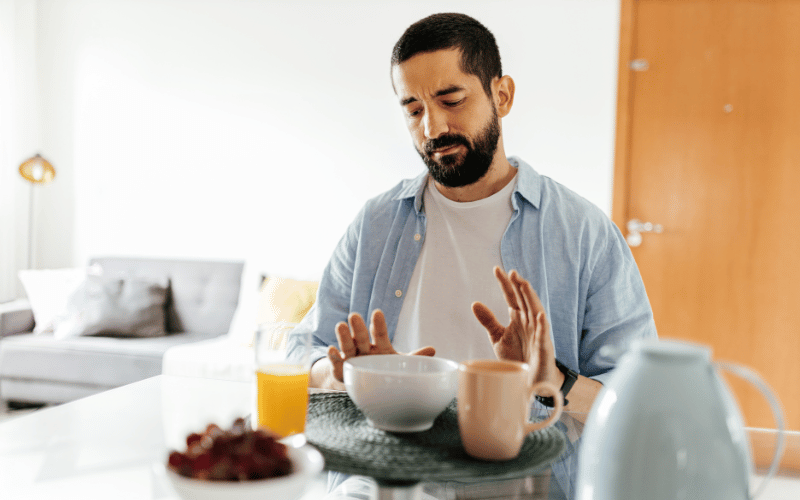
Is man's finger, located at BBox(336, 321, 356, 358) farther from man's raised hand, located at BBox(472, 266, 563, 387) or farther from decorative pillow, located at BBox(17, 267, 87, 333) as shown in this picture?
decorative pillow, located at BBox(17, 267, 87, 333)

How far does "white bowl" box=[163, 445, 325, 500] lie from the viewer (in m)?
0.46

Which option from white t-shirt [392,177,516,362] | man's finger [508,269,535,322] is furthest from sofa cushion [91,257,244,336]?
man's finger [508,269,535,322]

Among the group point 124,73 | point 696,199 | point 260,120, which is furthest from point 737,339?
point 124,73

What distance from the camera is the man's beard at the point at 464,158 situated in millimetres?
1349

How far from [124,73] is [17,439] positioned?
3.31 metres

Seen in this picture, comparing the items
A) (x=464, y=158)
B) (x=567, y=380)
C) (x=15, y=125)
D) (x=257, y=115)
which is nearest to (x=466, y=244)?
(x=464, y=158)

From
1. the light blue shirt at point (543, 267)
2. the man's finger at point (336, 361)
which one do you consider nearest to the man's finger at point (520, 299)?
the man's finger at point (336, 361)

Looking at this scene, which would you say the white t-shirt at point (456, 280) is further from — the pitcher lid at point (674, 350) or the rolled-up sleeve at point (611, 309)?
the pitcher lid at point (674, 350)

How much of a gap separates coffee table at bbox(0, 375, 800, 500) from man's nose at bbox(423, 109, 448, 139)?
0.64 metres

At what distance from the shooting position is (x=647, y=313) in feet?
4.10

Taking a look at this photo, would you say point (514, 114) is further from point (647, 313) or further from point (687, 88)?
point (647, 313)

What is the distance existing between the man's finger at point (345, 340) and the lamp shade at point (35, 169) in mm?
3511

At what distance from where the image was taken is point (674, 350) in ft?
1.59

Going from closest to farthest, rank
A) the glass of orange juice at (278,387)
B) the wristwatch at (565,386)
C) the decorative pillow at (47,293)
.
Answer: the glass of orange juice at (278,387) < the wristwatch at (565,386) < the decorative pillow at (47,293)
